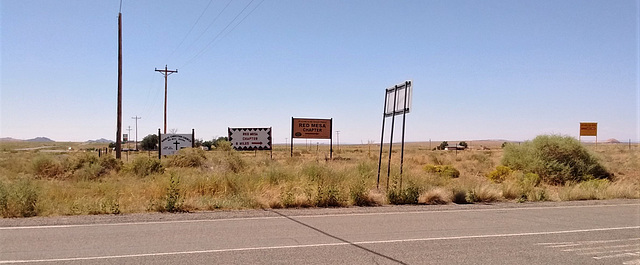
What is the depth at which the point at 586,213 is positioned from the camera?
456 inches

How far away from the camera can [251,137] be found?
4062 cm

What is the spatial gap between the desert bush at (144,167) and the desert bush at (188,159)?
362 centimetres

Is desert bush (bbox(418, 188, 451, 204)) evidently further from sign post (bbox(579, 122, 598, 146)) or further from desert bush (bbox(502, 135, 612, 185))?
sign post (bbox(579, 122, 598, 146))

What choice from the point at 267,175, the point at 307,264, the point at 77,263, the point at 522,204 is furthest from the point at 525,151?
the point at 77,263

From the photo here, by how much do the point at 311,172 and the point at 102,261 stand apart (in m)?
10.7

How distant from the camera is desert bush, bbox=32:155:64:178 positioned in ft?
77.5

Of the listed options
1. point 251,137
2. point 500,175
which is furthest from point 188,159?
point 500,175

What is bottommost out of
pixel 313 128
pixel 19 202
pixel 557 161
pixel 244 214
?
pixel 244 214

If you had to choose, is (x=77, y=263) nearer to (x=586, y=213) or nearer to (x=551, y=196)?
(x=586, y=213)

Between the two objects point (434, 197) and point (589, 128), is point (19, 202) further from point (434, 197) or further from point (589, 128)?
point (589, 128)

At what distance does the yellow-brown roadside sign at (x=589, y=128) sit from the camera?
4784 centimetres

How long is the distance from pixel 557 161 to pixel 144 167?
22.1m

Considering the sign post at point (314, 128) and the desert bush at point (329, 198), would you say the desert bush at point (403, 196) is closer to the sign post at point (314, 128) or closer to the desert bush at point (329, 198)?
the desert bush at point (329, 198)

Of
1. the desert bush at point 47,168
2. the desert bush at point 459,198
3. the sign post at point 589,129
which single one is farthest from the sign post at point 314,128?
the desert bush at point 459,198
